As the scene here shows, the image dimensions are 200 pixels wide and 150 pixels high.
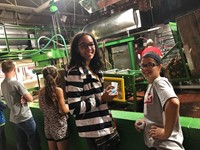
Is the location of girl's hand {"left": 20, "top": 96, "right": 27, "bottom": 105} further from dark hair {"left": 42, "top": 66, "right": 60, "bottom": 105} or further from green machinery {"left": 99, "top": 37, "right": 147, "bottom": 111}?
green machinery {"left": 99, "top": 37, "right": 147, "bottom": 111}

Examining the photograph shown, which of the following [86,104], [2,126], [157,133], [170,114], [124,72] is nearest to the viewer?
[170,114]

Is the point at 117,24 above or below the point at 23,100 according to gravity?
above

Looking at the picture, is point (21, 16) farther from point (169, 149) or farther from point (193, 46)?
point (169, 149)

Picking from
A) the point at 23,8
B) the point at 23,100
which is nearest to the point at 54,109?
the point at 23,100

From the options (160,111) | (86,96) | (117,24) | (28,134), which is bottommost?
(28,134)

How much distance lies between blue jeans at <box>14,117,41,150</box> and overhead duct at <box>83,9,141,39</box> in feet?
13.2

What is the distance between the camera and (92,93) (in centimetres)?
140

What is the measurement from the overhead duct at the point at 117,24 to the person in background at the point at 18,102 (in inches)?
151

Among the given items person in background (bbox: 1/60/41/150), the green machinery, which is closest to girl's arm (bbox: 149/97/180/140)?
the green machinery

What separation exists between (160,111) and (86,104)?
20.7 inches

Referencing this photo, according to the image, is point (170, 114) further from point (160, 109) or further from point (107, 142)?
point (107, 142)

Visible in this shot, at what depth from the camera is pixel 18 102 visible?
244 centimetres

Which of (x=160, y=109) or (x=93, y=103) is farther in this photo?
(x=93, y=103)

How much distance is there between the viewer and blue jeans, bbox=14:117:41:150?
2.47 metres
